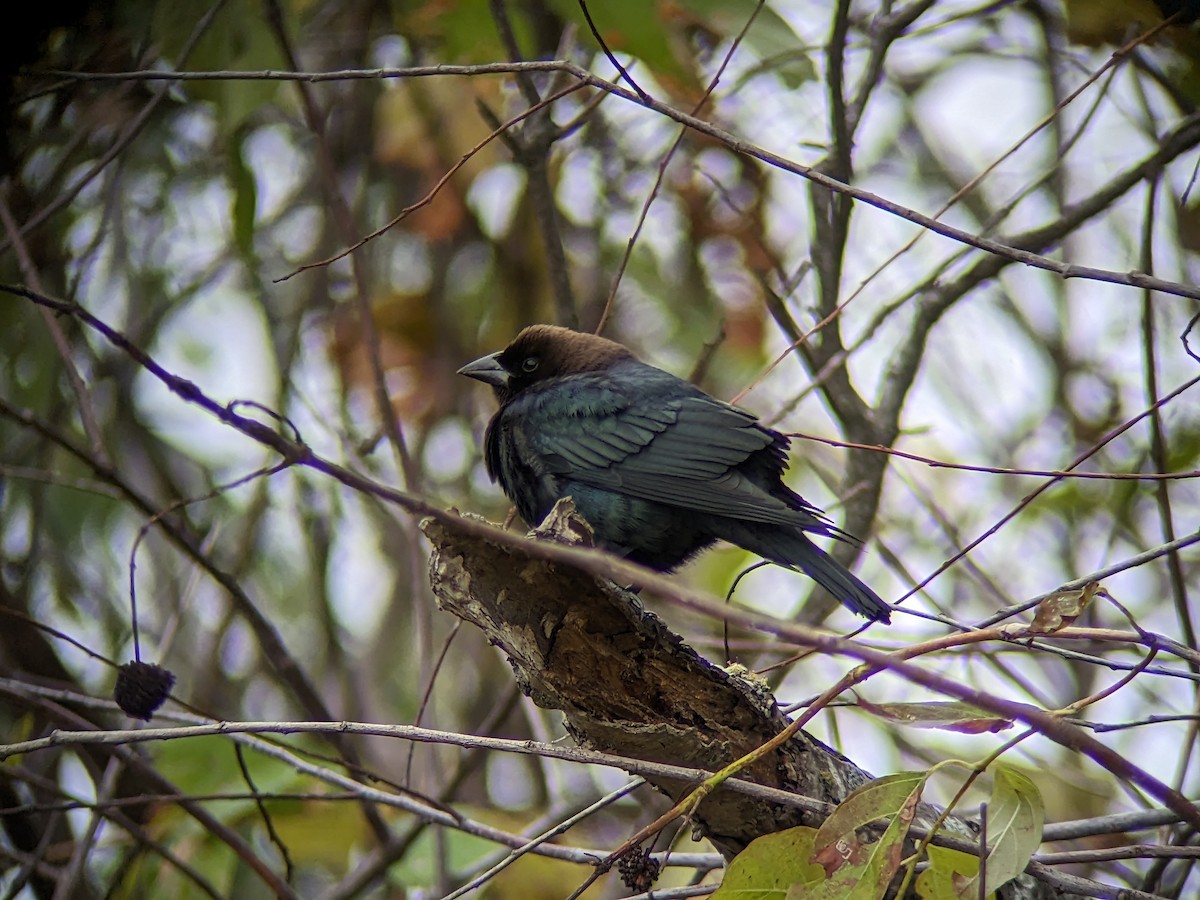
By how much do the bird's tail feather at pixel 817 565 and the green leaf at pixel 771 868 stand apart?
0.82 m

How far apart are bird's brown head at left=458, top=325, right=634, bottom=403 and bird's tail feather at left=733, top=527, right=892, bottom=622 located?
1.21m

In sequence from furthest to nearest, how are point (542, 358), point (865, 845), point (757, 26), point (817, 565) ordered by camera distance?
point (542, 358) → point (757, 26) → point (817, 565) → point (865, 845)

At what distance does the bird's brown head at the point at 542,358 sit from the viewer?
4477 millimetres

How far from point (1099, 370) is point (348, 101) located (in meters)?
4.43

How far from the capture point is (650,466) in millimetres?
3789

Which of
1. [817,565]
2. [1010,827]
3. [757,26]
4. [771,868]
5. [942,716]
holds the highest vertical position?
[757,26]

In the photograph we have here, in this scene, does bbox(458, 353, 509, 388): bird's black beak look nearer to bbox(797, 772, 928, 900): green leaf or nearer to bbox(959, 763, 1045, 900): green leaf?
bbox(797, 772, 928, 900): green leaf

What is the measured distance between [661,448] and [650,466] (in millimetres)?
93

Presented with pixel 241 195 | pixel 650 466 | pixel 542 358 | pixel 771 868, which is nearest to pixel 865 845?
pixel 771 868

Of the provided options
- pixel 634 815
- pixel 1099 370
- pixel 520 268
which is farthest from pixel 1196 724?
pixel 520 268

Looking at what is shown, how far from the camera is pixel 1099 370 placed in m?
6.22

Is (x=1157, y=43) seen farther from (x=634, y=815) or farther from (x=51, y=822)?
(x=51, y=822)

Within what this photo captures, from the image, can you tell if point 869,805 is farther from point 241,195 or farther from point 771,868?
point 241,195

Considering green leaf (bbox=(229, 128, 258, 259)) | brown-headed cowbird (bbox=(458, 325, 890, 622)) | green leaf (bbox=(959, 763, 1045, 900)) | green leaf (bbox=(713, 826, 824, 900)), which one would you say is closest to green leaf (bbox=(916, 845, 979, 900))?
green leaf (bbox=(959, 763, 1045, 900))
